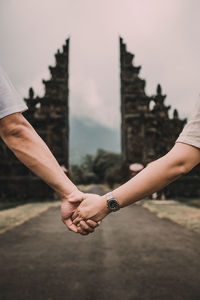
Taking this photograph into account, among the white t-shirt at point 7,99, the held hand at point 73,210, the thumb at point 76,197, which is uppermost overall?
the white t-shirt at point 7,99

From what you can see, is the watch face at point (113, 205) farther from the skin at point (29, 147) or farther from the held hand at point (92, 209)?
the skin at point (29, 147)

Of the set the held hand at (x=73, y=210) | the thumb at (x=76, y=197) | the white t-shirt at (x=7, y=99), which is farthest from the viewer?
the thumb at (x=76, y=197)

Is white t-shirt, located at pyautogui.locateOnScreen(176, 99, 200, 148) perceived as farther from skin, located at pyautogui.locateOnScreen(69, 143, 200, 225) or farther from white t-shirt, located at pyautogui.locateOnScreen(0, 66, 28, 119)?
white t-shirt, located at pyautogui.locateOnScreen(0, 66, 28, 119)

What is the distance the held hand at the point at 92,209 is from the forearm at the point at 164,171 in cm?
41

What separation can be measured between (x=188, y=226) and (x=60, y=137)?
17.2 meters

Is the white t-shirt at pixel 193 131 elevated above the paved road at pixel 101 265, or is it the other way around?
the white t-shirt at pixel 193 131

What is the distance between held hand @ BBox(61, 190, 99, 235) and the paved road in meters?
1.07

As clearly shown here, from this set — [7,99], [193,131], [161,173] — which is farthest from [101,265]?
[7,99]

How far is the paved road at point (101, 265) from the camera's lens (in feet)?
12.6

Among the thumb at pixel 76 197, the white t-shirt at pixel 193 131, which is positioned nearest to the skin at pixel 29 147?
Result: the thumb at pixel 76 197

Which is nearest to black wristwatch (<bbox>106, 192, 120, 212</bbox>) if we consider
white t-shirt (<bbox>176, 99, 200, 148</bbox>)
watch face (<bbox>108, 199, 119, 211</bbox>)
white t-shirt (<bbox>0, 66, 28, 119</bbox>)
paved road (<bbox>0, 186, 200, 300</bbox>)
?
watch face (<bbox>108, 199, 119, 211</bbox>)

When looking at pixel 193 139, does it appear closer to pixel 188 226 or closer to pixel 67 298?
pixel 67 298

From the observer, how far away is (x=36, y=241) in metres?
7.12

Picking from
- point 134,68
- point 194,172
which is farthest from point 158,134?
point 134,68
